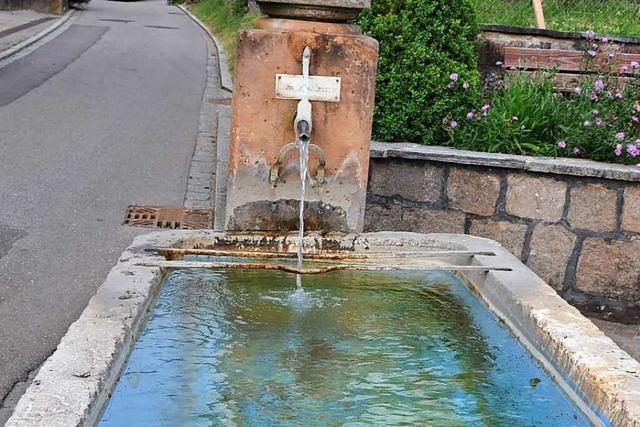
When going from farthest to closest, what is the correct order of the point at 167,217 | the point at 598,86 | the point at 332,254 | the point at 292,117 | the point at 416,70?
the point at 167,217, the point at 598,86, the point at 416,70, the point at 292,117, the point at 332,254

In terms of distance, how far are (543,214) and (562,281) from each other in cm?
49

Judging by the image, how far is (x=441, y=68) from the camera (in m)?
6.14

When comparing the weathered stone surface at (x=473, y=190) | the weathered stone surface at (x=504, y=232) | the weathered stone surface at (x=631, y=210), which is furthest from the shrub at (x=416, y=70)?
the weathered stone surface at (x=631, y=210)

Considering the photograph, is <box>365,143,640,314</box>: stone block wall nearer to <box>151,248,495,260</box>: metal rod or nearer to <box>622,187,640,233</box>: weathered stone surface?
<box>622,187,640,233</box>: weathered stone surface

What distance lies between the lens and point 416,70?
6.11m

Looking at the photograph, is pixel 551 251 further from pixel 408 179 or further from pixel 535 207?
pixel 408 179

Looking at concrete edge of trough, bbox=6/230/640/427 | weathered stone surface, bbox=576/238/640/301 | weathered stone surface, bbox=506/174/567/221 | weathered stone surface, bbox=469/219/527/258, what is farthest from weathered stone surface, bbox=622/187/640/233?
concrete edge of trough, bbox=6/230/640/427

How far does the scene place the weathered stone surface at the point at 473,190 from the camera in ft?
18.9

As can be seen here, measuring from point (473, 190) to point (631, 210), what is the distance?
1.02 m

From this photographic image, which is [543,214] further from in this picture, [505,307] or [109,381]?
[109,381]

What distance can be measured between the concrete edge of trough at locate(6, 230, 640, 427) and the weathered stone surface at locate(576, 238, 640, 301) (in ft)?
5.15

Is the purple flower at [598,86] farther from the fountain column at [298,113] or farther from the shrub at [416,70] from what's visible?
the fountain column at [298,113]

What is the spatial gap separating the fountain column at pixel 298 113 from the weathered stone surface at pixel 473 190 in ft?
4.61

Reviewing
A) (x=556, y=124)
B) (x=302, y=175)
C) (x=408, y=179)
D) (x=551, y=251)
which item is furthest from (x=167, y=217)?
(x=556, y=124)
